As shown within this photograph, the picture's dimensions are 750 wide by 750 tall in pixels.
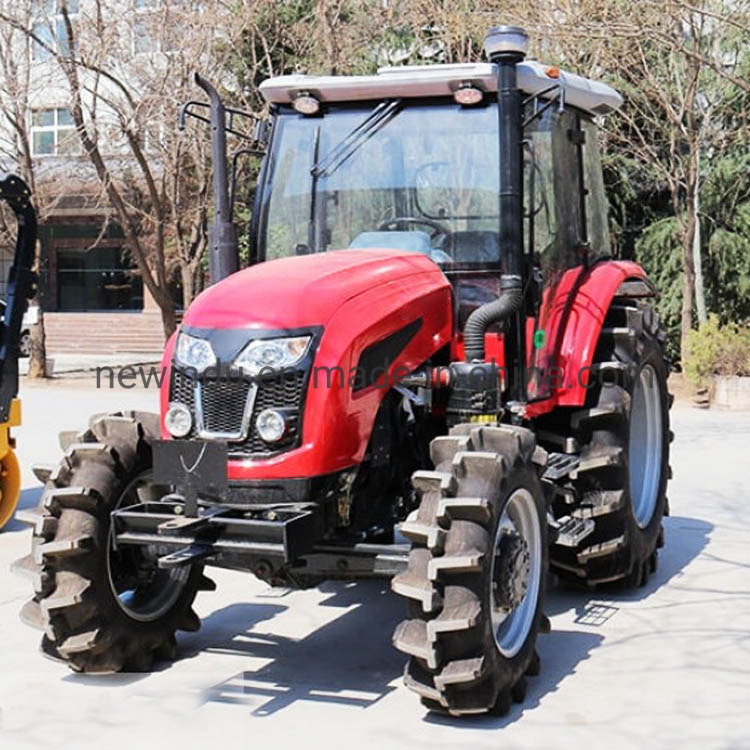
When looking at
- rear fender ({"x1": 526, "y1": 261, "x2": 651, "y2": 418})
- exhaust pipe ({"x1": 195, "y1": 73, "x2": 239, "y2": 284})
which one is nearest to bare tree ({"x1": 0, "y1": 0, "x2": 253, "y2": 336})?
exhaust pipe ({"x1": 195, "y1": 73, "x2": 239, "y2": 284})

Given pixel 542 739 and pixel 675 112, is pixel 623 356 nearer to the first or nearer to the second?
pixel 542 739

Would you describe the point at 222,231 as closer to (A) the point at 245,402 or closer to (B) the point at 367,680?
(A) the point at 245,402

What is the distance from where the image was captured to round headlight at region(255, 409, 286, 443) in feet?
15.5

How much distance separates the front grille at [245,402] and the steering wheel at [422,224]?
1.42 metres

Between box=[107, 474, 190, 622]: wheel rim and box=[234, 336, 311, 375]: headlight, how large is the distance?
2.91 ft

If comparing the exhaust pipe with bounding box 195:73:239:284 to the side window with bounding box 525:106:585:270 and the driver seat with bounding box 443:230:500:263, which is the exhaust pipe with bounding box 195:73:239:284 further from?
the side window with bounding box 525:106:585:270

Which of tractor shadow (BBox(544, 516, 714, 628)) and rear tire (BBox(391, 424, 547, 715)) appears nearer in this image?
rear tire (BBox(391, 424, 547, 715))

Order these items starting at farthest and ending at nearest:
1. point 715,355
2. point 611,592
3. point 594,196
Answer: point 715,355 → point 594,196 → point 611,592

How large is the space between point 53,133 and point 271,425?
Result: 2607 cm

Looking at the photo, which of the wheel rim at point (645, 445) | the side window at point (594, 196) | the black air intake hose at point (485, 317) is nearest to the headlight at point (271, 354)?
the black air intake hose at point (485, 317)

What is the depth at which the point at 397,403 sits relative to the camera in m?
5.35

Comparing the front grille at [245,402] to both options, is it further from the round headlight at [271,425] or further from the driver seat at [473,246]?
the driver seat at [473,246]

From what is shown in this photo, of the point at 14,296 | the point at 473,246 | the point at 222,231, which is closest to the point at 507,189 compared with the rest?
the point at 473,246

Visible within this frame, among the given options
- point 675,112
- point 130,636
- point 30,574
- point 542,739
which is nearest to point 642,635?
point 542,739
